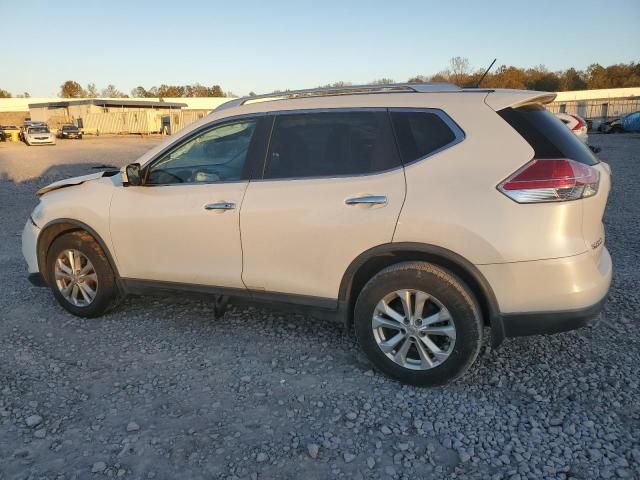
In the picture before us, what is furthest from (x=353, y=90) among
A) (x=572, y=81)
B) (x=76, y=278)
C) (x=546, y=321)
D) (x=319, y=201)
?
(x=572, y=81)

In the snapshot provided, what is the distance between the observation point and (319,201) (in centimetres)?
331

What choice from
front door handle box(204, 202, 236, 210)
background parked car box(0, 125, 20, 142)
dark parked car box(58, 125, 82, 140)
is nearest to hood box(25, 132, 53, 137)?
background parked car box(0, 125, 20, 142)

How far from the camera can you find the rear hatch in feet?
9.50

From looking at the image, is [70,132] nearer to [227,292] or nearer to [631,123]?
[631,123]

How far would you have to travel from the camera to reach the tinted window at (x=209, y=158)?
149 inches

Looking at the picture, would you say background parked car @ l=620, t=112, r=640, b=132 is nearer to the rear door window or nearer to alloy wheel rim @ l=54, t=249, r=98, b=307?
the rear door window

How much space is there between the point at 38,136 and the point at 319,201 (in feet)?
133

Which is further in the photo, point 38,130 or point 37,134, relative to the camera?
point 38,130

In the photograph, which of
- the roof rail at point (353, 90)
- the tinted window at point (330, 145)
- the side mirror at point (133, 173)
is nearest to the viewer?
the tinted window at point (330, 145)

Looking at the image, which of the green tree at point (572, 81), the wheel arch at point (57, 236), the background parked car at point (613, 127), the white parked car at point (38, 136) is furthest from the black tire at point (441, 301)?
the green tree at point (572, 81)

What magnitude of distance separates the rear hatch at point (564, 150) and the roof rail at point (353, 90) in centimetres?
51

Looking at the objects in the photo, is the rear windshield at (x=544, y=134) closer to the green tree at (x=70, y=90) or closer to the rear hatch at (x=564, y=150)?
the rear hatch at (x=564, y=150)

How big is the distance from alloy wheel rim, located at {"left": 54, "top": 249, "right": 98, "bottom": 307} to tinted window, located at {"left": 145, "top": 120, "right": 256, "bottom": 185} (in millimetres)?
1040

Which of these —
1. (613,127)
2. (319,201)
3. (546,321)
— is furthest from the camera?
(613,127)
